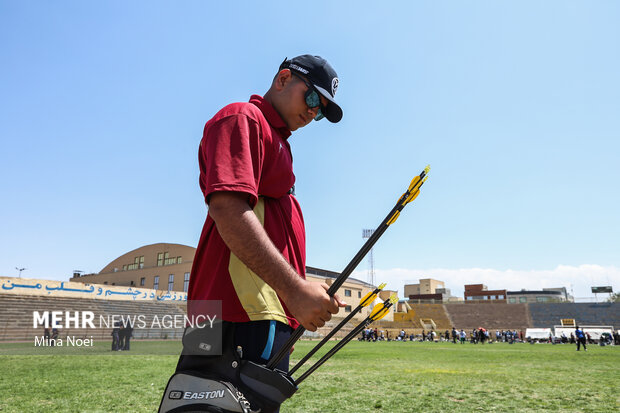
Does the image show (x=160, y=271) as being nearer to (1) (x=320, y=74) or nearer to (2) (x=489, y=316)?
(2) (x=489, y=316)

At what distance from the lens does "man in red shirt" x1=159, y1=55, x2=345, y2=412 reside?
1.53 metres

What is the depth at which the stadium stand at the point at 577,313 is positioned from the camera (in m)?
63.6

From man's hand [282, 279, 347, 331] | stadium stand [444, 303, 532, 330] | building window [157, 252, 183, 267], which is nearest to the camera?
man's hand [282, 279, 347, 331]

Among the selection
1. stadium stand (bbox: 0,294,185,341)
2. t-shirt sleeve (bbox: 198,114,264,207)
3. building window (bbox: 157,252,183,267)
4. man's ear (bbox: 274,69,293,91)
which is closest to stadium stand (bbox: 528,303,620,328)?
stadium stand (bbox: 0,294,185,341)

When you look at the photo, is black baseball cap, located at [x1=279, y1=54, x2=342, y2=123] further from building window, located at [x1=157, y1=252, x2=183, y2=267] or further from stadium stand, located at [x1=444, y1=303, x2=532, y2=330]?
stadium stand, located at [x1=444, y1=303, x2=532, y2=330]

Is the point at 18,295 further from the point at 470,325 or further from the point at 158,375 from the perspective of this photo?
the point at 470,325

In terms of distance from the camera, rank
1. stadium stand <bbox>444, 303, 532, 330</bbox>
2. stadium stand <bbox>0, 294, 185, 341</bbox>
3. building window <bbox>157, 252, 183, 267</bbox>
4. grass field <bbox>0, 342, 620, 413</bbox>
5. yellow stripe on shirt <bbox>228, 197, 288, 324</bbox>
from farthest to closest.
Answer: stadium stand <bbox>444, 303, 532, 330</bbox>
building window <bbox>157, 252, 183, 267</bbox>
stadium stand <bbox>0, 294, 185, 341</bbox>
grass field <bbox>0, 342, 620, 413</bbox>
yellow stripe on shirt <bbox>228, 197, 288, 324</bbox>

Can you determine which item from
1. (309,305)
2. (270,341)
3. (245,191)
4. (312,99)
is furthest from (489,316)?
(245,191)

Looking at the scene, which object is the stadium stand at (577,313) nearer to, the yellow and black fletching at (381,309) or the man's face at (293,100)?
the yellow and black fletching at (381,309)

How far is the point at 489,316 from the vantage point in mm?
72750

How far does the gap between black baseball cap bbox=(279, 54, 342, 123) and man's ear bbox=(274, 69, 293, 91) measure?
0.13 ft

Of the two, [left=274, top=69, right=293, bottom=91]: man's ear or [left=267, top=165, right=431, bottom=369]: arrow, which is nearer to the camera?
[left=267, top=165, right=431, bottom=369]: arrow

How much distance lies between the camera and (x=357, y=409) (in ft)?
20.7

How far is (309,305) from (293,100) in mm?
1107
